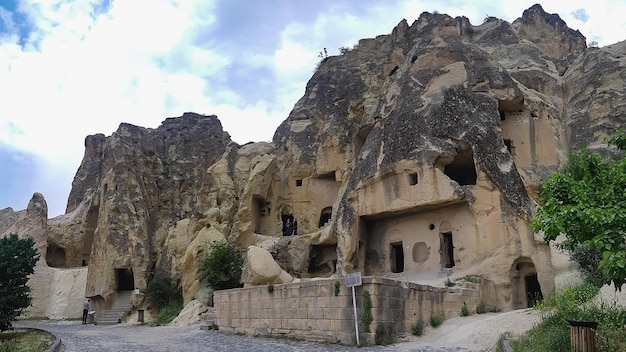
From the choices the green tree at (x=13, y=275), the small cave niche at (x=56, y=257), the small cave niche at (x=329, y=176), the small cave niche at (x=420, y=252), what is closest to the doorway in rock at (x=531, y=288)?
the small cave niche at (x=420, y=252)

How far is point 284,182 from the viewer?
94.6ft

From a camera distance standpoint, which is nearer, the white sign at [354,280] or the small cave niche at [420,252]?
the white sign at [354,280]

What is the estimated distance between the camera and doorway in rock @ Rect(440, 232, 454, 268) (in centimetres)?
2017

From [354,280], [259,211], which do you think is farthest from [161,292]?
[354,280]

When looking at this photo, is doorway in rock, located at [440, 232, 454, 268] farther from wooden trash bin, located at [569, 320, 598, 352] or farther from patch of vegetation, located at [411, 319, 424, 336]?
wooden trash bin, located at [569, 320, 598, 352]

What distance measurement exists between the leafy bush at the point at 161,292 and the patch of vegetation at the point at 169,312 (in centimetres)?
42

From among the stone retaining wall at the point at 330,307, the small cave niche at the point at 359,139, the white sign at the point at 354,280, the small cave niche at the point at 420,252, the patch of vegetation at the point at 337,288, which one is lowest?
the stone retaining wall at the point at 330,307

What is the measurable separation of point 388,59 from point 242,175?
393 inches

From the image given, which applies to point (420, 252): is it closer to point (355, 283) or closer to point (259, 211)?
point (355, 283)

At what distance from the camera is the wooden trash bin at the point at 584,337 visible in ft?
23.8

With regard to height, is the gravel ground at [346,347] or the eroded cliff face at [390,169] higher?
the eroded cliff face at [390,169]

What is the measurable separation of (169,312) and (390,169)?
1187 centimetres

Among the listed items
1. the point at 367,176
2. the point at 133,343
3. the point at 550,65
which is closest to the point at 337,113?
the point at 367,176

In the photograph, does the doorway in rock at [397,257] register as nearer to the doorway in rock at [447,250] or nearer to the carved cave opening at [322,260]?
the doorway in rock at [447,250]
